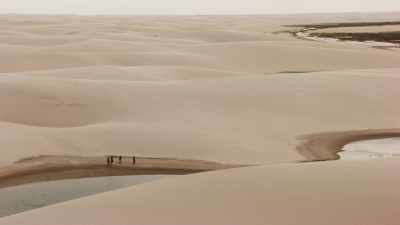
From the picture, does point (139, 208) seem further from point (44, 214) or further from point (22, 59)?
point (22, 59)

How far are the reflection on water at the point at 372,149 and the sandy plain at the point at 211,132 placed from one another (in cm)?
19

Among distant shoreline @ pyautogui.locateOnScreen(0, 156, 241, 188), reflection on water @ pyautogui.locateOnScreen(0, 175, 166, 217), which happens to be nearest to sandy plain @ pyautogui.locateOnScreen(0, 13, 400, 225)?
distant shoreline @ pyautogui.locateOnScreen(0, 156, 241, 188)

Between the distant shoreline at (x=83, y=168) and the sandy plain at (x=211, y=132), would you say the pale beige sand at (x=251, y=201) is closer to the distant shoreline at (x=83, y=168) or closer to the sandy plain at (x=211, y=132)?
the sandy plain at (x=211, y=132)

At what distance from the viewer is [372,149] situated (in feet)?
24.7

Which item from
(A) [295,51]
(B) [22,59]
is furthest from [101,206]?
(A) [295,51]

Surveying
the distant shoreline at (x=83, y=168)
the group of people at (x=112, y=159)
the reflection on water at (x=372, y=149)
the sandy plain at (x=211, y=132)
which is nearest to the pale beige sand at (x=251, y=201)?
the sandy plain at (x=211, y=132)

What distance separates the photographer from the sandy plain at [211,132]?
441 centimetres

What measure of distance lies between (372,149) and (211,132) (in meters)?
1.85

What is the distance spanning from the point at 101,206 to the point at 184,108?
4634 mm

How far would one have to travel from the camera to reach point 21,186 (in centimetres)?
577

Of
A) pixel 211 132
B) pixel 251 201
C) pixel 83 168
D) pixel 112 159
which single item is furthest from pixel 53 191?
pixel 211 132

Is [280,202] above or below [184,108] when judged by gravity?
below

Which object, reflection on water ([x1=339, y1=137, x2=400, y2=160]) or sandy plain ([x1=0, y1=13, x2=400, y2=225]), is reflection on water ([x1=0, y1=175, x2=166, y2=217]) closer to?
sandy plain ([x1=0, y1=13, x2=400, y2=225])

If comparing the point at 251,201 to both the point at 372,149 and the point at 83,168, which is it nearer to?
the point at 83,168
